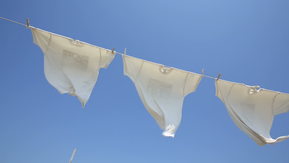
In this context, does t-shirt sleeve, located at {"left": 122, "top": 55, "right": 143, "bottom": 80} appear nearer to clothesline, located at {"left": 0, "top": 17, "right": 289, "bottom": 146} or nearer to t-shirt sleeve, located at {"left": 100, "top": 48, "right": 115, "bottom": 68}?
clothesline, located at {"left": 0, "top": 17, "right": 289, "bottom": 146}

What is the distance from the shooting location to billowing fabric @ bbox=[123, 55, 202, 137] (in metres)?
6.43

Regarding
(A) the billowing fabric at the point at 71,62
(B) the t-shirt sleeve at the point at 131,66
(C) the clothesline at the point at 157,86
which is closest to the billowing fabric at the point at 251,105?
(C) the clothesline at the point at 157,86

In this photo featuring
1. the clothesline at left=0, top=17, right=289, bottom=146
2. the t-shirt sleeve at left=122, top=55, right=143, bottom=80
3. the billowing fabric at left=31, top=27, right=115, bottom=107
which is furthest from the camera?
the t-shirt sleeve at left=122, top=55, right=143, bottom=80

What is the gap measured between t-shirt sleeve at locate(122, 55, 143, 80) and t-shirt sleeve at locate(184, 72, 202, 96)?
1.75m

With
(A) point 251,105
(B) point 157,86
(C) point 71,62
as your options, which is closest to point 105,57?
(C) point 71,62

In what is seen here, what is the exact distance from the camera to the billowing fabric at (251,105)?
6.65 meters

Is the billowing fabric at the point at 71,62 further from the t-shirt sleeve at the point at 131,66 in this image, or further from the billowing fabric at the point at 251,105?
the billowing fabric at the point at 251,105

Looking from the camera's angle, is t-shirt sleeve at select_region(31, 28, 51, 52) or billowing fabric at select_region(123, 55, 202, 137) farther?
billowing fabric at select_region(123, 55, 202, 137)

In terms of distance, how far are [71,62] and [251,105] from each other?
651 cm

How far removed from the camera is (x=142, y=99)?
21.4ft

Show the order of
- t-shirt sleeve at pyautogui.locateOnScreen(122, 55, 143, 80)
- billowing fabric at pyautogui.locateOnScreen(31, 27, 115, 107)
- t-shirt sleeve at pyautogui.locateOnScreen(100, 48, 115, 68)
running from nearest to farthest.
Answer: billowing fabric at pyautogui.locateOnScreen(31, 27, 115, 107) → t-shirt sleeve at pyautogui.locateOnScreen(100, 48, 115, 68) → t-shirt sleeve at pyautogui.locateOnScreen(122, 55, 143, 80)

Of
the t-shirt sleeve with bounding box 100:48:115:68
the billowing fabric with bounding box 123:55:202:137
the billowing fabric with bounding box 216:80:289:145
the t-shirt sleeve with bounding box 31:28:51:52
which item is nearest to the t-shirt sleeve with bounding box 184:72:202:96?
the billowing fabric with bounding box 123:55:202:137

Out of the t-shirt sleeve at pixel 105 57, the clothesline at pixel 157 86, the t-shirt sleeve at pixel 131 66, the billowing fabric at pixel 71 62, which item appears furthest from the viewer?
the t-shirt sleeve at pixel 131 66

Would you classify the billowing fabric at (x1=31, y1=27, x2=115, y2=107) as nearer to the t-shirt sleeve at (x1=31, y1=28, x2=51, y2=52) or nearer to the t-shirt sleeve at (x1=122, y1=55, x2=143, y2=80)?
the t-shirt sleeve at (x1=31, y1=28, x2=51, y2=52)
